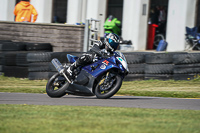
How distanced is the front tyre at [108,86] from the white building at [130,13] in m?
10.6

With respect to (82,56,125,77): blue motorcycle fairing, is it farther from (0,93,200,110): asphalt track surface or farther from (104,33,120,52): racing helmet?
(0,93,200,110): asphalt track surface

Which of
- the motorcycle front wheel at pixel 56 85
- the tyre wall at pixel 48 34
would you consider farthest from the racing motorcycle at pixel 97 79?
the tyre wall at pixel 48 34

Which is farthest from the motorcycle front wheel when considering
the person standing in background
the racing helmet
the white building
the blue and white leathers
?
the white building

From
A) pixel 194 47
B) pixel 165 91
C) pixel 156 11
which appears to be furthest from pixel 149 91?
pixel 156 11

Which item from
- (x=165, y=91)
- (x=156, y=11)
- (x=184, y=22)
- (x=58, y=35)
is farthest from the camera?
(x=156, y=11)

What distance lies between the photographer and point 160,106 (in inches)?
289

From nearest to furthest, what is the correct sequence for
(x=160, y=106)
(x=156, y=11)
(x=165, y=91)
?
(x=160, y=106) < (x=165, y=91) < (x=156, y=11)

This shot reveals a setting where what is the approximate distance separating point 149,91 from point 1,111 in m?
4.46

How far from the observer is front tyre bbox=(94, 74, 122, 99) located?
7.68 m

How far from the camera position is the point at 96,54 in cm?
809

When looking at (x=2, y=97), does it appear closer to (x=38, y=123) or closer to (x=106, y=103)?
(x=106, y=103)

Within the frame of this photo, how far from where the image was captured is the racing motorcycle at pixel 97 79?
7.76 metres

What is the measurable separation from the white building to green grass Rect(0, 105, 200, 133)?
11637 millimetres

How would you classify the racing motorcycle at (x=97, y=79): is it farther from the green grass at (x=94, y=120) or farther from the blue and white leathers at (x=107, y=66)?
the green grass at (x=94, y=120)
